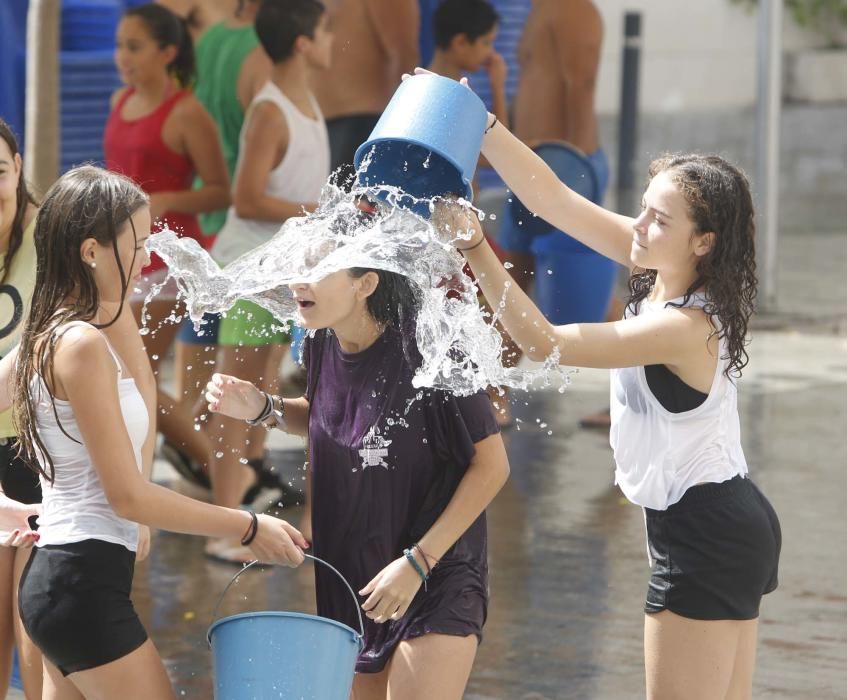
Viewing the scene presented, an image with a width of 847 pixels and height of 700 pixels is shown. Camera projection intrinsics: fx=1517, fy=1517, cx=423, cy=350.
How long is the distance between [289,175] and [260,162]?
0.15 metres

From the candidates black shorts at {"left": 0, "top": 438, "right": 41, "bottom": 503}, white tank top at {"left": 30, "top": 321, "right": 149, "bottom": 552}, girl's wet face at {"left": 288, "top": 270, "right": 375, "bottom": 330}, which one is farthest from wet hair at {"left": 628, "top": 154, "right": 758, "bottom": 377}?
black shorts at {"left": 0, "top": 438, "right": 41, "bottom": 503}

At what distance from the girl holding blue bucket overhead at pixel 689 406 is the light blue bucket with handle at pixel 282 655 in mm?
682

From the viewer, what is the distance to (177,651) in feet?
15.5

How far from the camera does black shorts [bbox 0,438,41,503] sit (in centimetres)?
358

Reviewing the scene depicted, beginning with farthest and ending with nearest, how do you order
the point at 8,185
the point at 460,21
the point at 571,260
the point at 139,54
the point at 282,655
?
the point at 571,260 < the point at 460,21 < the point at 139,54 < the point at 8,185 < the point at 282,655

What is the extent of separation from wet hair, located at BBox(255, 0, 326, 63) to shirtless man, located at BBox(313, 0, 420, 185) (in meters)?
1.21

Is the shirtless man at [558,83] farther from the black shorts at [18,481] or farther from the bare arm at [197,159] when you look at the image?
the black shorts at [18,481]

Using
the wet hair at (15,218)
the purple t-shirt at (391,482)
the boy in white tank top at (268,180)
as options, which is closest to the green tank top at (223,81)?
the boy in white tank top at (268,180)

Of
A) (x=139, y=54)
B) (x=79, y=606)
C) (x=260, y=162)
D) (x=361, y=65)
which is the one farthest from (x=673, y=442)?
(x=361, y=65)

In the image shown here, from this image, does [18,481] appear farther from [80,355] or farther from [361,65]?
[361,65]

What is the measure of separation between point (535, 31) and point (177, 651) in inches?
193

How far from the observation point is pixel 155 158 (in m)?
6.16

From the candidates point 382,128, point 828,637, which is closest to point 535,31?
point 828,637

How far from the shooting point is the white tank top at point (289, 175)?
5.88 meters
